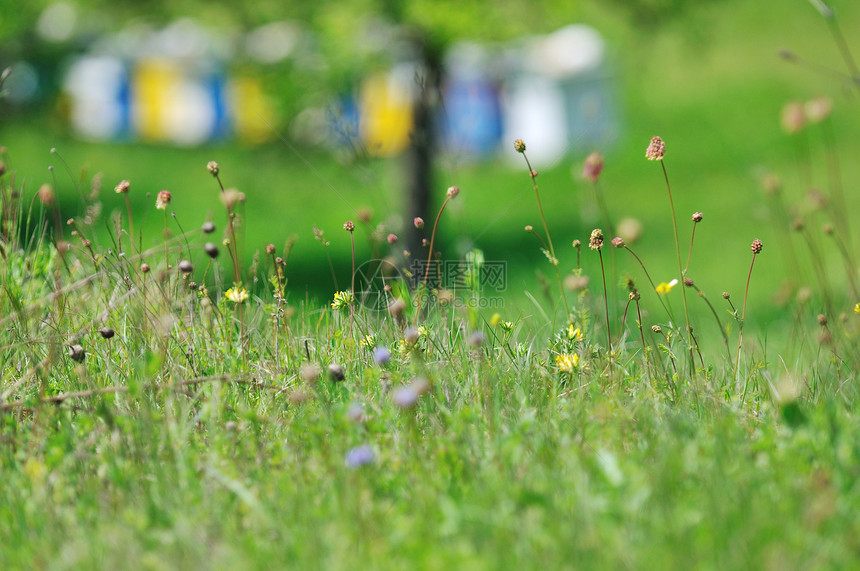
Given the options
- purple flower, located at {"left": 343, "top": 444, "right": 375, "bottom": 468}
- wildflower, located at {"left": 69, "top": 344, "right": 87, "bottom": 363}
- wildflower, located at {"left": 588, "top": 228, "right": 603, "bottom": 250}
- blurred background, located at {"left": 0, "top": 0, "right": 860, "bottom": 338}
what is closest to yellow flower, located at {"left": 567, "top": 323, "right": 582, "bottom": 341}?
wildflower, located at {"left": 588, "top": 228, "right": 603, "bottom": 250}

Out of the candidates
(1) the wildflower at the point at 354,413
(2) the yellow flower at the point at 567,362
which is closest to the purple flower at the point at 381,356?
(1) the wildflower at the point at 354,413

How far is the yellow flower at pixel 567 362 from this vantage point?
233cm

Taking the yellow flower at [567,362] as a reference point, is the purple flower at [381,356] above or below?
above

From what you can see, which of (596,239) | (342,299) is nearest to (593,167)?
(596,239)

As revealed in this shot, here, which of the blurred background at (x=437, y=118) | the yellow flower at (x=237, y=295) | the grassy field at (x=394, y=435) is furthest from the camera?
the blurred background at (x=437, y=118)

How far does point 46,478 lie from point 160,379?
49 centimetres

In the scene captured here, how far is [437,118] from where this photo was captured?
18.4 feet

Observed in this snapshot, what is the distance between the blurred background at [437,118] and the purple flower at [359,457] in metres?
1.60

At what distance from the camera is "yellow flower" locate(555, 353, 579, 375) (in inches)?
91.6

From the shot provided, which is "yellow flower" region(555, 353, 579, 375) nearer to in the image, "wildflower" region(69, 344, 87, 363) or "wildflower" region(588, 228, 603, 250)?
"wildflower" region(588, 228, 603, 250)

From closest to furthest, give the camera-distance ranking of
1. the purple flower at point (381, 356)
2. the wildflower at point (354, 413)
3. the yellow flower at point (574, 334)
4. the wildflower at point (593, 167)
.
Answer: the wildflower at point (354, 413) → the purple flower at point (381, 356) → the yellow flower at point (574, 334) → the wildflower at point (593, 167)

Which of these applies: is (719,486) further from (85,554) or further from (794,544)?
(85,554)

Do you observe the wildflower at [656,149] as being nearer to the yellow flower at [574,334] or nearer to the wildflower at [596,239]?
the wildflower at [596,239]

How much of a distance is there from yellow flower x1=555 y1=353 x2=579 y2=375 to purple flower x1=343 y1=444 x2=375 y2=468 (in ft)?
2.36
